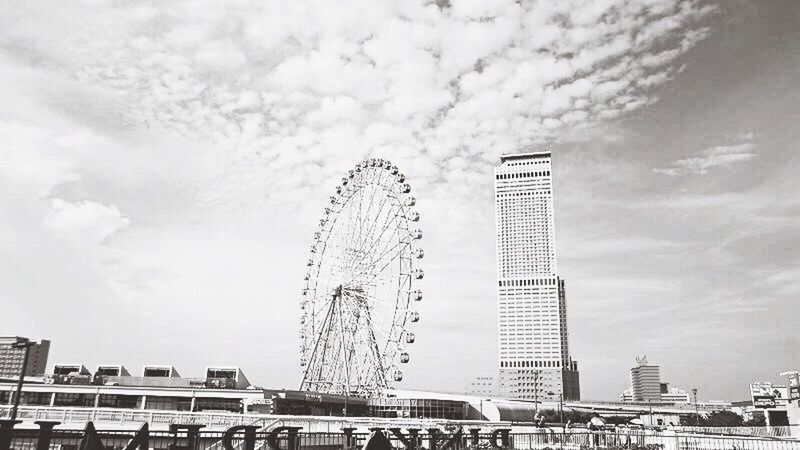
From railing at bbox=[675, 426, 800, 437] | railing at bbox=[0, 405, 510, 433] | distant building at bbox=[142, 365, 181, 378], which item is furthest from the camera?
distant building at bbox=[142, 365, 181, 378]

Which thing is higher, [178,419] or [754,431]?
[178,419]

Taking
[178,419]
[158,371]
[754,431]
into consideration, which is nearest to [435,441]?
[178,419]

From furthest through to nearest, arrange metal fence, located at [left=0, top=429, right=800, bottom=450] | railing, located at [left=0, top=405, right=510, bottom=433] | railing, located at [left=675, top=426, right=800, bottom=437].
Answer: railing, located at [left=675, top=426, right=800, bottom=437]
railing, located at [left=0, top=405, right=510, bottom=433]
metal fence, located at [left=0, top=429, right=800, bottom=450]

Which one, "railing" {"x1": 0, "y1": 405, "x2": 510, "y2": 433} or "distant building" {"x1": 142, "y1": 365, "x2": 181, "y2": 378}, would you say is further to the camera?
"distant building" {"x1": 142, "y1": 365, "x2": 181, "y2": 378}

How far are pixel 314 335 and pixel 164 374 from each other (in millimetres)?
25472

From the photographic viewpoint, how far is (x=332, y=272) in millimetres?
61906

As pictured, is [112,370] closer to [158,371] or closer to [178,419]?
[158,371]

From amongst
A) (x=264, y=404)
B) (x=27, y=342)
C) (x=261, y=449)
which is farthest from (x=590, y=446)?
(x=264, y=404)

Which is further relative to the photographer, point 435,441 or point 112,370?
point 112,370

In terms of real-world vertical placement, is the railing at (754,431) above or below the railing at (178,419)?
below

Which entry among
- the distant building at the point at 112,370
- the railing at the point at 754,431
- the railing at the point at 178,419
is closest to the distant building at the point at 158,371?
the distant building at the point at 112,370

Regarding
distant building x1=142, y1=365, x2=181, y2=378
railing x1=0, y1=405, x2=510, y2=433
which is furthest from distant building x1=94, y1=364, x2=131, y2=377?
railing x1=0, y1=405, x2=510, y2=433

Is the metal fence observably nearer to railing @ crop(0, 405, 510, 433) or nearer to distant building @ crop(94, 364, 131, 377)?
railing @ crop(0, 405, 510, 433)

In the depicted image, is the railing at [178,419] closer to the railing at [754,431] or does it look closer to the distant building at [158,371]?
the railing at [754,431]
